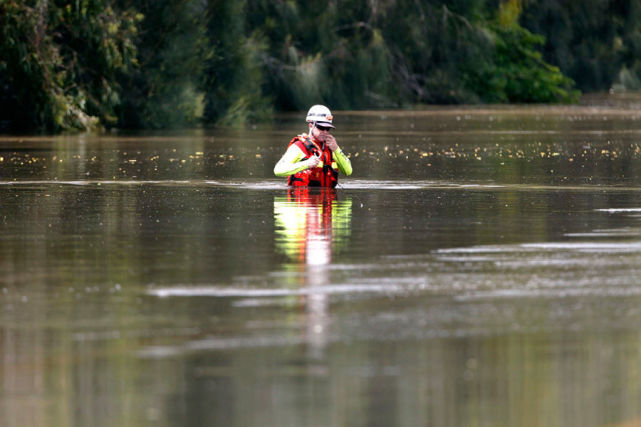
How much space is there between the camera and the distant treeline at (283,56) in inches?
1729

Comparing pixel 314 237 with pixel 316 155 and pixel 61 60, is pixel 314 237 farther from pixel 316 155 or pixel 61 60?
pixel 61 60

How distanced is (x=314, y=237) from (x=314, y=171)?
6.78 metres

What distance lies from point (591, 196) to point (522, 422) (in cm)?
1343

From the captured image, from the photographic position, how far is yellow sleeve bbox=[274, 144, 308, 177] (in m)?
20.5

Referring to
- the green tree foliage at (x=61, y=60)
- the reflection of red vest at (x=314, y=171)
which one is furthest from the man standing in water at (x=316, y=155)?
the green tree foliage at (x=61, y=60)

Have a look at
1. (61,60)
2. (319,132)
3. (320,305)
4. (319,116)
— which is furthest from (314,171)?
(61,60)

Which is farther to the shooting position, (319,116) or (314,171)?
(314,171)

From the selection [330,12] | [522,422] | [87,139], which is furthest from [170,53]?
[522,422]

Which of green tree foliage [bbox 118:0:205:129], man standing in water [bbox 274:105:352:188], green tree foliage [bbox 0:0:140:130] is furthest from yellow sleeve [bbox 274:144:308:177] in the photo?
green tree foliage [bbox 118:0:205:129]

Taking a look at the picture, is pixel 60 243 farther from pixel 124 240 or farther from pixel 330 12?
pixel 330 12

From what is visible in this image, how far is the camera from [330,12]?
64688mm

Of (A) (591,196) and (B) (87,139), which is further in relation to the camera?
(B) (87,139)

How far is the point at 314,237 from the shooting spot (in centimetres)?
1460

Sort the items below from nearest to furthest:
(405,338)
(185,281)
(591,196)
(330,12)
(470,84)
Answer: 1. (405,338)
2. (185,281)
3. (591,196)
4. (330,12)
5. (470,84)
